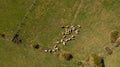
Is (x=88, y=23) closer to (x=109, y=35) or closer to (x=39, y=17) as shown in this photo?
(x=109, y=35)

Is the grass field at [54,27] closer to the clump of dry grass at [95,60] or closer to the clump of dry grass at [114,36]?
the clump of dry grass at [114,36]

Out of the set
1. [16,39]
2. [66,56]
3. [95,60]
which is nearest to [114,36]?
[95,60]

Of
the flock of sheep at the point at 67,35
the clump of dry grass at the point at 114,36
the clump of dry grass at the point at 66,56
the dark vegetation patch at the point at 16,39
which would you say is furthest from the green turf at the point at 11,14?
the clump of dry grass at the point at 114,36

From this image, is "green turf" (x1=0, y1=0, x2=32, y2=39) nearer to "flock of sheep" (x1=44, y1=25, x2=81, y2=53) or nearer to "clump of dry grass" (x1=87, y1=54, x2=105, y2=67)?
"flock of sheep" (x1=44, y1=25, x2=81, y2=53)

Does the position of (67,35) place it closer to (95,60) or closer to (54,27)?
(54,27)

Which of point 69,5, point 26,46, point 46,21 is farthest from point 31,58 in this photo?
point 69,5

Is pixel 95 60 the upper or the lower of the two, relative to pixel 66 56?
lower
